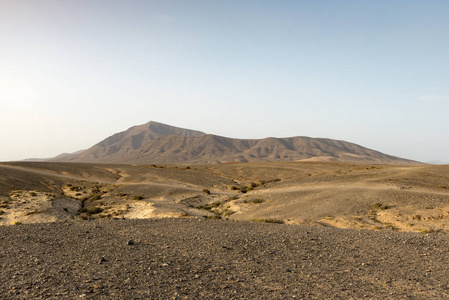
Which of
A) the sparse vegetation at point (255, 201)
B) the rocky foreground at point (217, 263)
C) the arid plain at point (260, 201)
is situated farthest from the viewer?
the sparse vegetation at point (255, 201)

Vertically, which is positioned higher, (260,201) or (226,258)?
(226,258)

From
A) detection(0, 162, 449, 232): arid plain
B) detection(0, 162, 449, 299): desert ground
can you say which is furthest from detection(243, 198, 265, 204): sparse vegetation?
detection(0, 162, 449, 299): desert ground

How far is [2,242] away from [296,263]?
12920 mm

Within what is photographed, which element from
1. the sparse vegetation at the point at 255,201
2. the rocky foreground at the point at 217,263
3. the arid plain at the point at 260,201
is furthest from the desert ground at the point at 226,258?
the sparse vegetation at the point at 255,201

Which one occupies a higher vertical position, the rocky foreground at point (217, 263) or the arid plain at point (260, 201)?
the rocky foreground at point (217, 263)

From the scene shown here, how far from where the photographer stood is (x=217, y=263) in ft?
36.1

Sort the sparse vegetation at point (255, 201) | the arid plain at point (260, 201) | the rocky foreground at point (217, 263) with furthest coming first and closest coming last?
the sparse vegetation at point (255, 201) → the arid plain at point (260, 201) → the rocky foreground at point (217, 263)

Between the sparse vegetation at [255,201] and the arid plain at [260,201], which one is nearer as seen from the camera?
the arid plain at [260,201]

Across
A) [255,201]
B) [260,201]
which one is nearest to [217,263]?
[255,201]

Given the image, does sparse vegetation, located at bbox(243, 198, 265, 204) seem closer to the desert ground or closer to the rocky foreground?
the desert ground

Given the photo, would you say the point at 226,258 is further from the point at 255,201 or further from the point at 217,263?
the point at 255,201

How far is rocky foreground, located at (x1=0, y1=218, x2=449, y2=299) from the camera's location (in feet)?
28.1

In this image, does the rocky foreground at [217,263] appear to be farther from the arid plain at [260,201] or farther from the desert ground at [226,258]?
the arid plain at [260,201]

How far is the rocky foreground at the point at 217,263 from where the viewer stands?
8570mm
